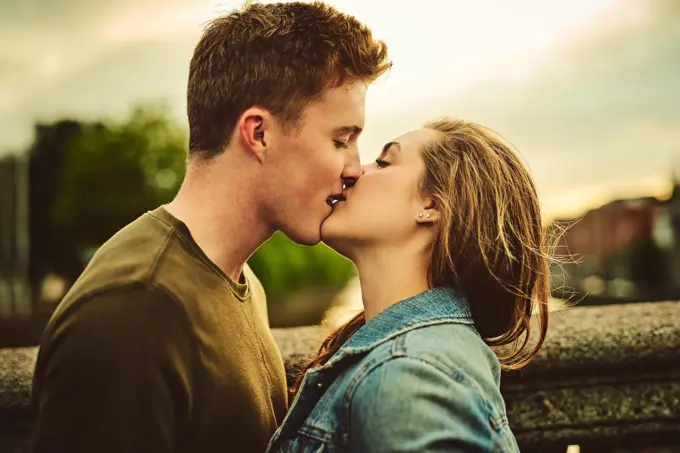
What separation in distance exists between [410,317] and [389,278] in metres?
0.26

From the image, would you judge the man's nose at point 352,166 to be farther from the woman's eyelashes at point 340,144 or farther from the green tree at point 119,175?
the green tree at point 119,175

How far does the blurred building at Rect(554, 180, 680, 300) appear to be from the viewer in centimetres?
6088

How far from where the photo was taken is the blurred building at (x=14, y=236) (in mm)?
48281

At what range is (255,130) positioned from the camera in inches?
114

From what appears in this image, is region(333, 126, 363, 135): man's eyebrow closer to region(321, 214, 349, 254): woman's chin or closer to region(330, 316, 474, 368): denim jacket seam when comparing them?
region(321, 214, 349, 254): woman's chin

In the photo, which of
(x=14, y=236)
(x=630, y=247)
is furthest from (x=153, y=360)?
(x=630, y=247)

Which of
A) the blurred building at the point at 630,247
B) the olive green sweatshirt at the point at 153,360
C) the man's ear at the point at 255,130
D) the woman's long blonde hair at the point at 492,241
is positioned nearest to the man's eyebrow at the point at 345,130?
the man's ear at the point at 255,130

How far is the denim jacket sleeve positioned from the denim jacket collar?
10.1 inches

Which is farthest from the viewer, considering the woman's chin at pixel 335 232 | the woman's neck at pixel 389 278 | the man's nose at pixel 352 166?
the man's nose at pixel 352 166

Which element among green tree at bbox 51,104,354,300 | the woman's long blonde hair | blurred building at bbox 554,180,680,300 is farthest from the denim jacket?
blurred building at bbox 554,180,680,300

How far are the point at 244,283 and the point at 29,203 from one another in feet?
171

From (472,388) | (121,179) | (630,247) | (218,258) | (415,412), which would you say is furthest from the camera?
(630,247)

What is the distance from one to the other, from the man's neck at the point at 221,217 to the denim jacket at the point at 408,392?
0.50m

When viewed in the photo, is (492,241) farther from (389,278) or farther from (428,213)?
(389,278)
